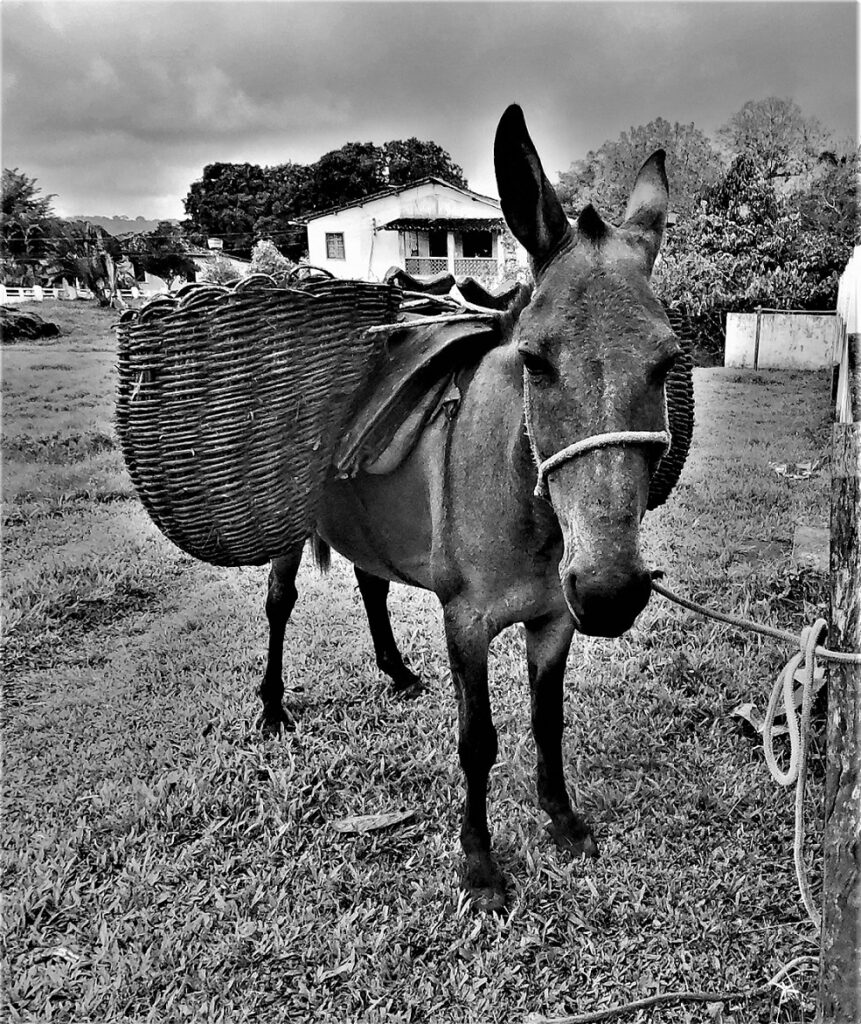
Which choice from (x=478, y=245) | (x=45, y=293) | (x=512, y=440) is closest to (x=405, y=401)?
(x=512, y=440)

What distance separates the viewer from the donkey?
5.44 feet

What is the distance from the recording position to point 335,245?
23.6 m

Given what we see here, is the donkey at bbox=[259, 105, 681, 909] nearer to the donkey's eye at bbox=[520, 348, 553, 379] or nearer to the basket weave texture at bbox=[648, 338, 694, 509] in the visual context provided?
the donkey's eye at bbox=[520, 348, 553, 379]

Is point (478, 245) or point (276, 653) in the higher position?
point (478, 245)

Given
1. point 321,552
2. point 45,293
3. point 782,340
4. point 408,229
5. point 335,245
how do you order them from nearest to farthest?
point 321,552
point 782,340
point 45,293
point 335,245
point 408,229

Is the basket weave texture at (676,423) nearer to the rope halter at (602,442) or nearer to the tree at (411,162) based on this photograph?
the rope halter at (602,442)

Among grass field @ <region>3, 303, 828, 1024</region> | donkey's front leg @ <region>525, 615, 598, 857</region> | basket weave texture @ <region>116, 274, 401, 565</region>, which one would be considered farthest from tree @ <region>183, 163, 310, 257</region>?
donkey's front leg @ <region>525, 615, 598, 857</region>

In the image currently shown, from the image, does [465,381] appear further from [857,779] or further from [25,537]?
[25,537]

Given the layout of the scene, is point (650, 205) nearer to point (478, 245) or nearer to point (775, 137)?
point (775, 137)

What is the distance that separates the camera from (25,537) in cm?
626

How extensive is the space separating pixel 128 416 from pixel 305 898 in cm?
184

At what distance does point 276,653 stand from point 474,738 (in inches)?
60.3

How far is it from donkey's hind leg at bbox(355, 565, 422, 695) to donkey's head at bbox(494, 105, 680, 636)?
2.25 metres

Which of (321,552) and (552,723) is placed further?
(321,552)
